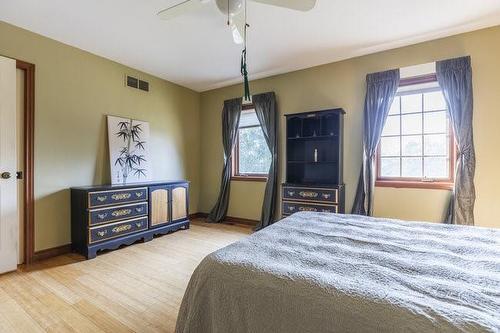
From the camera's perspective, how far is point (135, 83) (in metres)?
4.03

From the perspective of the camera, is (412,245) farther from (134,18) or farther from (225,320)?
(134,18)

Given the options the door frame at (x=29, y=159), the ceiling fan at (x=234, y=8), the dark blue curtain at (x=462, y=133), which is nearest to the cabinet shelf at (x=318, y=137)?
the dark blue curtain at (x=462, y=133)

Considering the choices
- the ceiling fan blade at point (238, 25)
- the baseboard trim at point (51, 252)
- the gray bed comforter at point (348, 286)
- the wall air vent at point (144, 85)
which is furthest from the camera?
the wall air vent at point (144, 85)

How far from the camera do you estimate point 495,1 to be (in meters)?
2.41

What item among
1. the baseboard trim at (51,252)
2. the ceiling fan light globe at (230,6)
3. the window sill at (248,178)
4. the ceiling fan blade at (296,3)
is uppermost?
the ceiling fan light globe at (230,6)

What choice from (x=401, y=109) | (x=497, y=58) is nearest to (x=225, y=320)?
(x=401, y=109)

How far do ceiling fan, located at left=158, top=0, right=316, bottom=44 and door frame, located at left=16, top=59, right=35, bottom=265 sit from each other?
74.4 inches

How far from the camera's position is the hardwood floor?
5.96 feet

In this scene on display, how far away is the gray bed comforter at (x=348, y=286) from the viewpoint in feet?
2.78

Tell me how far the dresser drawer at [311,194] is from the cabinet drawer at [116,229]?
2083 mm

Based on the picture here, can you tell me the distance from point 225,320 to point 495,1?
355 centimetres

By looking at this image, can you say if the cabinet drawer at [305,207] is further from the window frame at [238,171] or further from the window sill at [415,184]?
the window frame at [238,171]

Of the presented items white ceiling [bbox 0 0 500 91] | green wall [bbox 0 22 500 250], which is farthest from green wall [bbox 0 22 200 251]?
white ceiling [bbox 0 0 500 91]

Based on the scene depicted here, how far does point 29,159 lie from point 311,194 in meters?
3.45
